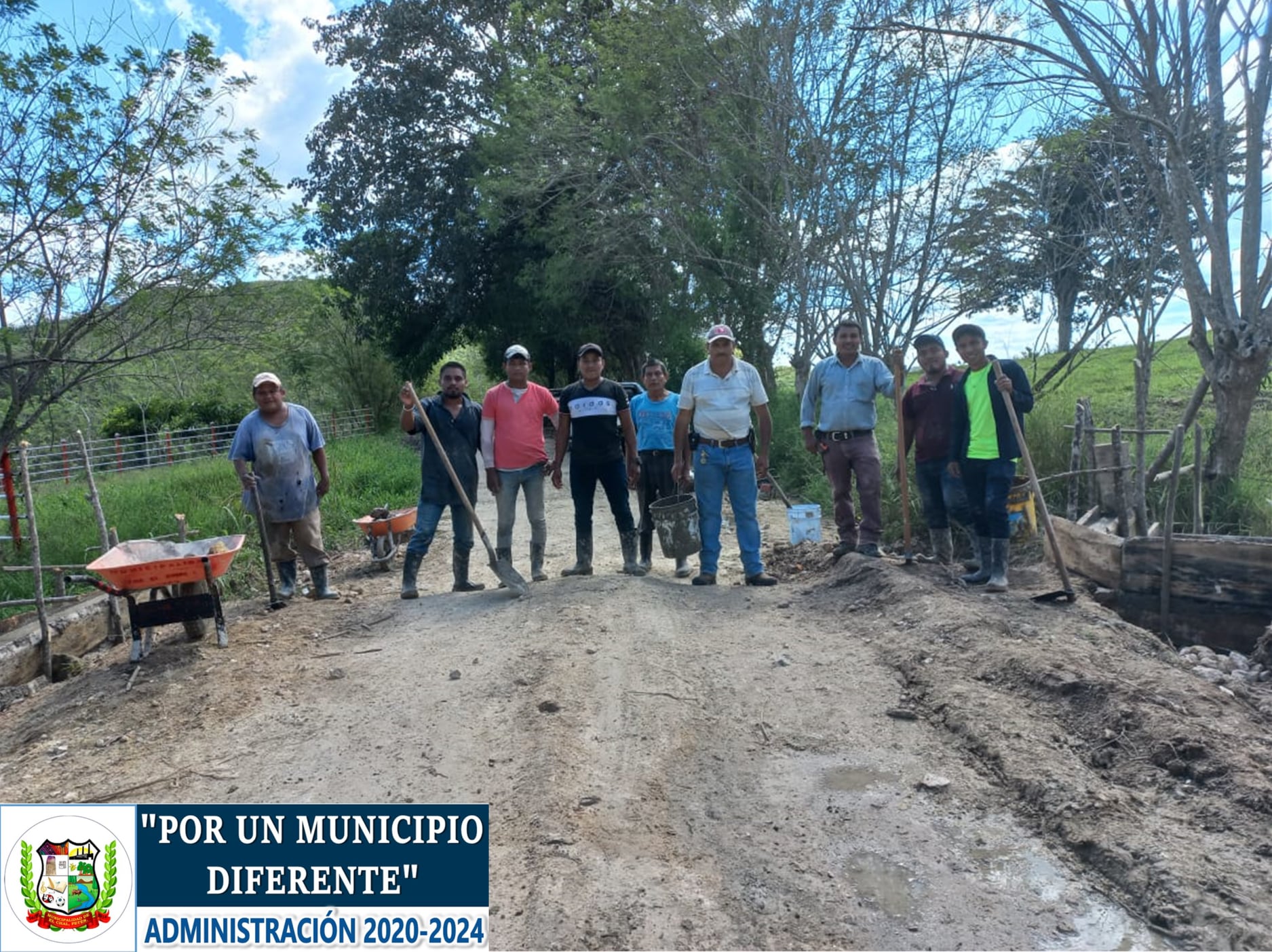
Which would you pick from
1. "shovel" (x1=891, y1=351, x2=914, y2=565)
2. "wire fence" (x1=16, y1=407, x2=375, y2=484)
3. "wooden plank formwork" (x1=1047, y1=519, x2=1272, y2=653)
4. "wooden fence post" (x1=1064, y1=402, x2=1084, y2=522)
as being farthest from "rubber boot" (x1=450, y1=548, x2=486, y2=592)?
"wire fence" (x1=16, y1=407, x2=375, y2=484)

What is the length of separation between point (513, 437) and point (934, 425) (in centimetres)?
334

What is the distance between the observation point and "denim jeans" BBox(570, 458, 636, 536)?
7.92 m

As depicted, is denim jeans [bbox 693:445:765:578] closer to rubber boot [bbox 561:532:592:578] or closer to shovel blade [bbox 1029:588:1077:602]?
rubber boot [bbox 561:532:592:578]

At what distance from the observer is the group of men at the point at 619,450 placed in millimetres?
7441

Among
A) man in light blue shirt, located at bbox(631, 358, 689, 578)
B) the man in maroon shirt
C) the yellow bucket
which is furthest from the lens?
the yellow bucket

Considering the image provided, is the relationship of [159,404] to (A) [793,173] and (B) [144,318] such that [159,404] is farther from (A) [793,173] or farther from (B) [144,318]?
(A) [793,173]

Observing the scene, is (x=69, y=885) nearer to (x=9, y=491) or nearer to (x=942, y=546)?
(x=942, y=546)

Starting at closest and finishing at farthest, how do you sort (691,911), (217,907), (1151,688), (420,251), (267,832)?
1. (691,911)
2. (217,907)
3. (267,832)
4. (1151,688)
5. (420,251)

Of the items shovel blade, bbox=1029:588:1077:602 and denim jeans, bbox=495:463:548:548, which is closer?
shovel blade, bbox=1029:588:1077:602

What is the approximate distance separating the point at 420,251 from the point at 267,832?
78.8 ft

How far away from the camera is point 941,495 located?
7.77 meters

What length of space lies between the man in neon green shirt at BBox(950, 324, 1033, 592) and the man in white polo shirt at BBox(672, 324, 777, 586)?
1.47m

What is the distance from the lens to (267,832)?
367 cm

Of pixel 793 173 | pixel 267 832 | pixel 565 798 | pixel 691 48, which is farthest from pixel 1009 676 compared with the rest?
pixel 691 48
